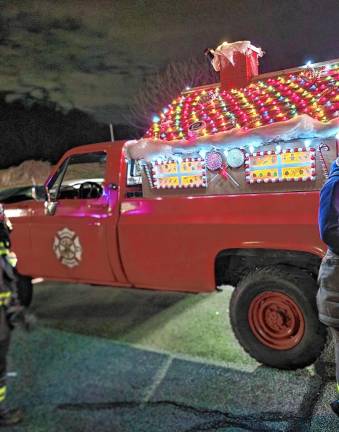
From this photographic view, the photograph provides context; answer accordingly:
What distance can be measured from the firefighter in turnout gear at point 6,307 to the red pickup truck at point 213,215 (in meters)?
1.44

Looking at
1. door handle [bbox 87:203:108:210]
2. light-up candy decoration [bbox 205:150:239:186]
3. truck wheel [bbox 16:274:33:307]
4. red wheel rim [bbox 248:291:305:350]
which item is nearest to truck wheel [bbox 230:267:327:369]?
red wheel rim [bbox 248:291:305:350]

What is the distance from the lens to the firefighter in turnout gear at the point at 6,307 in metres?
2.91

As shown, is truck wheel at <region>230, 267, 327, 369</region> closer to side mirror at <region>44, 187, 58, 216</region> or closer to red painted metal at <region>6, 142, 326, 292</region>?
red painted metal at <region>6, 142, 326, 292</region>

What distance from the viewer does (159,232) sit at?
4.06 metres

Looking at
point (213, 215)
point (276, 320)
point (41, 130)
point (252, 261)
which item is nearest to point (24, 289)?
point (213, 215)

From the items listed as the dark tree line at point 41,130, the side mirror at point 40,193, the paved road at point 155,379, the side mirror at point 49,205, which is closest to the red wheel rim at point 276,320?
the paved road at point 155,379

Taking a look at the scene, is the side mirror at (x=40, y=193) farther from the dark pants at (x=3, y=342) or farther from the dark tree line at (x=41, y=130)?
the dark tree line at (x=41, y=130)

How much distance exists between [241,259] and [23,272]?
2.74 m

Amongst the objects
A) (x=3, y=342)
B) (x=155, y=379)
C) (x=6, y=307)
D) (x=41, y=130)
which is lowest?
(x=155, y=379)

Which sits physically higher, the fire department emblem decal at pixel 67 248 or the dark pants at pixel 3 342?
the fire department emblem decal at pixel 67 248

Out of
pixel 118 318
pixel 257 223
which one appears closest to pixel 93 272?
pixel 118 318

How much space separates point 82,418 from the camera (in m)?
3.05

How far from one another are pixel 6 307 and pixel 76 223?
1798 millimetres

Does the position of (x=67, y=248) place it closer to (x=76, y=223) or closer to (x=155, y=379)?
(x=76, y=223)
